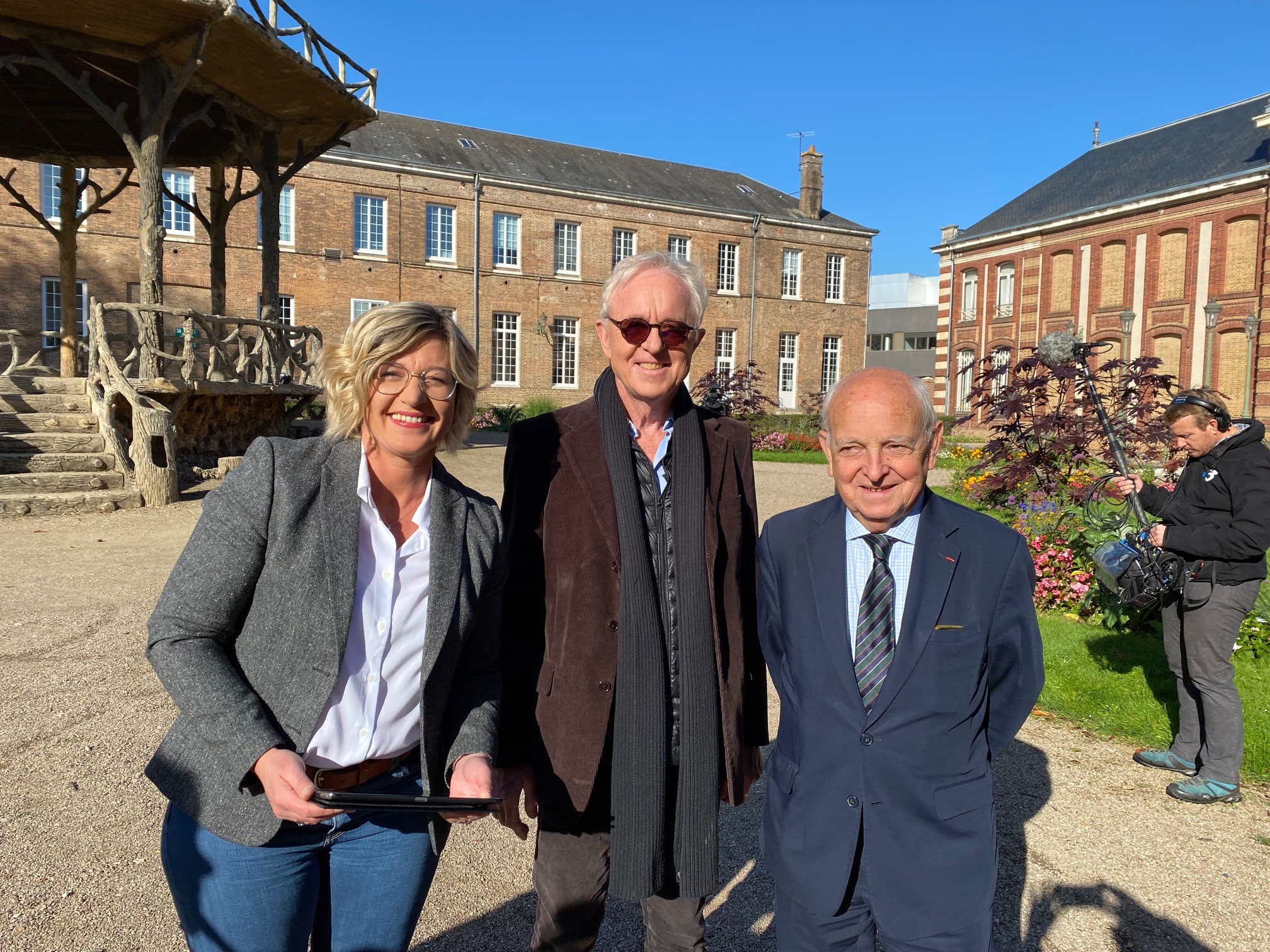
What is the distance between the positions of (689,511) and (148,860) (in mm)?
2607

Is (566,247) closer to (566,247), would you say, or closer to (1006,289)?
(566,247)

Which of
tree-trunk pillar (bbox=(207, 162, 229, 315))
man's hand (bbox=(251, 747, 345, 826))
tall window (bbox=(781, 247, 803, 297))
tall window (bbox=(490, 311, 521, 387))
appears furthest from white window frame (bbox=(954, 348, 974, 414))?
man's hand (bbox=(251, 747, 345, 826))

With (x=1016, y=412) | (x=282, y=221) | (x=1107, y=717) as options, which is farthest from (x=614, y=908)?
(x=282, y=221)

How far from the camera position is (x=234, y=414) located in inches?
511

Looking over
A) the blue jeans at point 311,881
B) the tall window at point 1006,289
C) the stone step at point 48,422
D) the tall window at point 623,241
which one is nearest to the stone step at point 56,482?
the stone step at point 48,422

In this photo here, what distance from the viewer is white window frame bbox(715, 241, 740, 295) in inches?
1326

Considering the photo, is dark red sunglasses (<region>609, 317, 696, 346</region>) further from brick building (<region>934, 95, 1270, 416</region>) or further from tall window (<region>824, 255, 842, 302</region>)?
tall window (<region>824, 255, 842, 302</region>)

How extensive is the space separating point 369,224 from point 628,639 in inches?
1092

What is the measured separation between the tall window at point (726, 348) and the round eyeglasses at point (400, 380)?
32.0m

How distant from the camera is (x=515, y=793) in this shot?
7.80ft

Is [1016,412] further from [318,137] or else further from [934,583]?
[318,137]

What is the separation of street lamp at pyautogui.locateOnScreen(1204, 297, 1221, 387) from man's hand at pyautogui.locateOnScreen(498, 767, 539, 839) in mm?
26174

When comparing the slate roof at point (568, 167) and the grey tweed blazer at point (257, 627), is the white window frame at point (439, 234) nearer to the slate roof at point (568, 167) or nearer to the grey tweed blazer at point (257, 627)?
the slate roof at point (568, 167)

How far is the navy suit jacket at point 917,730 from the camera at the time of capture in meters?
1.98
